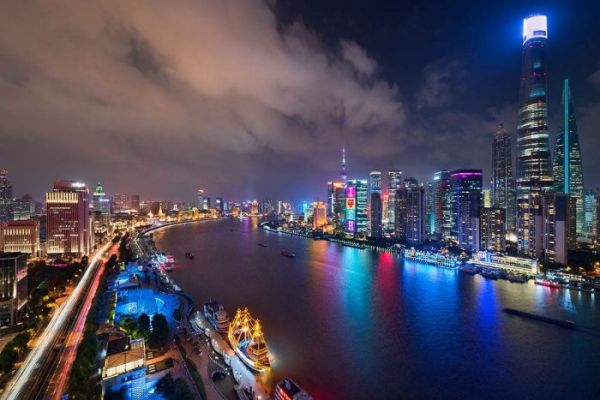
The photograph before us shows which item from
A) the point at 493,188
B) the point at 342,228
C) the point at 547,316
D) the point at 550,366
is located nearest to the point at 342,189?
the point at 342,228

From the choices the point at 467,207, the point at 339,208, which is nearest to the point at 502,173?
the point at 467,207

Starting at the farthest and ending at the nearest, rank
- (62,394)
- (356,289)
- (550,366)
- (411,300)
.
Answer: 1. (356,289)
2. (411,300)
3. (550,366)
4. (62,394)

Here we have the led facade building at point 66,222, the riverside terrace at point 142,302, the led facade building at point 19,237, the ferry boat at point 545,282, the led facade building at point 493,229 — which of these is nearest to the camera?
the riverside terrace at point 142,302

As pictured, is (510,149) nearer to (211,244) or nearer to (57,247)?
(211,244)

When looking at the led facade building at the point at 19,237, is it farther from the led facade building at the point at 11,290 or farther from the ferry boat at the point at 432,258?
the ferry boat at the point at 432,258

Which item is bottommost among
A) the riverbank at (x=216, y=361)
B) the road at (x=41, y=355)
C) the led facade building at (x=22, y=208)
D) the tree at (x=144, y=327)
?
the riverbank at (x=216, y=361)

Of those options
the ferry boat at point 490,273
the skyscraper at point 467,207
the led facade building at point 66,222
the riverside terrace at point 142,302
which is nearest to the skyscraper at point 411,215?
the skyscraper at point 467,207
